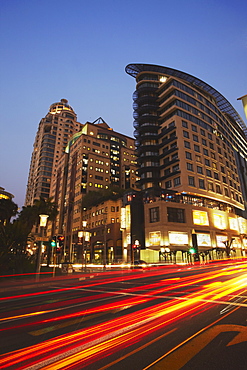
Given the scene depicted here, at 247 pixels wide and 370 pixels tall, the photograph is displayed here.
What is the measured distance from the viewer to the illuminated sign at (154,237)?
51.5m

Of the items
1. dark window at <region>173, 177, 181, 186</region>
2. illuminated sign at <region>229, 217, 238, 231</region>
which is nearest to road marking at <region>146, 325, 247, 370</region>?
dark window at <region>173, 177, 181, 186</region>

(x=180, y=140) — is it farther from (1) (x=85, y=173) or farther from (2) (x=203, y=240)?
(1) (x=85, y=173)

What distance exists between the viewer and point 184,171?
202ft

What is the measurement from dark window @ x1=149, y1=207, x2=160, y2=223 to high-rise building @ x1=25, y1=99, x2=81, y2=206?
97.1 metres

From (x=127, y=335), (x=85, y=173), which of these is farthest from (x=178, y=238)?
(x=85, y=173)

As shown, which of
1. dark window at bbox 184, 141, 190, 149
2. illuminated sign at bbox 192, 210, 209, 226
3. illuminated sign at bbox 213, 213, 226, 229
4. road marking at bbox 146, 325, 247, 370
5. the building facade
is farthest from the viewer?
the building facade

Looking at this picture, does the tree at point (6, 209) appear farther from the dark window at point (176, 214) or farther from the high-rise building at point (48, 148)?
the high-rise building at point (48, 148)

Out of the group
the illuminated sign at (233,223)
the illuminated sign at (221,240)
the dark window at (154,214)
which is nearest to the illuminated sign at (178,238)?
the dark window at (154,214)

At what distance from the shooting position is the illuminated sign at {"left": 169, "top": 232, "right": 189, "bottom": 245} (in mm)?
52131

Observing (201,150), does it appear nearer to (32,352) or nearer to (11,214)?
(11,214)

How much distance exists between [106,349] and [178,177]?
60.1 m

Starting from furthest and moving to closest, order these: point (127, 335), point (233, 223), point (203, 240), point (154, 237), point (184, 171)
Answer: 1. point (233, 223)
2. point (184, 171)
3. point (203, 240)
4. point (154, 237)
5. point (127, 335)

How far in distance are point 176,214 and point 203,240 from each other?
10792mm

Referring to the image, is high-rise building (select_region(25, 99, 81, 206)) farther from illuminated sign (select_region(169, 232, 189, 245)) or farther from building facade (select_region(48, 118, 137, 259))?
illuminated sign (select_region(169, 232, 189, 245))
